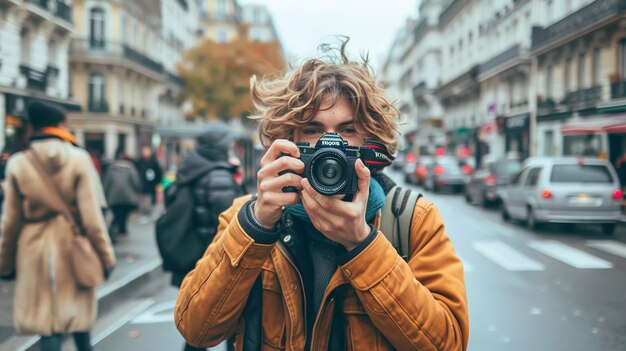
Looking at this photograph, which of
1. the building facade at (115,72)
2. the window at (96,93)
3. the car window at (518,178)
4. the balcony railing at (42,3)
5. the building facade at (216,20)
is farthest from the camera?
the building facade at (216,20)

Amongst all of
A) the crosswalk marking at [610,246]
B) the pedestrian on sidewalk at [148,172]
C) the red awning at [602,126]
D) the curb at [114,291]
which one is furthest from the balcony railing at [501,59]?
the curb at [114,291]

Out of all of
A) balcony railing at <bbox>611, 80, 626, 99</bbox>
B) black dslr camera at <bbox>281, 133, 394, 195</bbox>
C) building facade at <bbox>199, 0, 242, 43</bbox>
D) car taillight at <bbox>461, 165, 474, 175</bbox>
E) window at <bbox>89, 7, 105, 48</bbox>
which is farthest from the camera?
building facade at <bbox>199, 0, 242, 43</bbox>

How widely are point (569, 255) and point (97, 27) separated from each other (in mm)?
32220

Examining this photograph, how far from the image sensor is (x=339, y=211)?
5.24 feet

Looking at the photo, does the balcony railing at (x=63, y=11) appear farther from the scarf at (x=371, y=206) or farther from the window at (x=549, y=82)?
the scarf at (x=371, y=206)

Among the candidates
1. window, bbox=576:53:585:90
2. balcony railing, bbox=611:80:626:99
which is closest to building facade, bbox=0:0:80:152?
balcony railing, bbox=611:80:626:99

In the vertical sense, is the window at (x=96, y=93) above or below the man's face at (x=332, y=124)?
above

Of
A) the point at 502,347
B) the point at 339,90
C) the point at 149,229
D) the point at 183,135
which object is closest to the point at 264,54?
the point at 183,135

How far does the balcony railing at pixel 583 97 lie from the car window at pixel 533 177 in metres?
10.8

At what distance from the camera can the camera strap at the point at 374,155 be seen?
5.98 feet

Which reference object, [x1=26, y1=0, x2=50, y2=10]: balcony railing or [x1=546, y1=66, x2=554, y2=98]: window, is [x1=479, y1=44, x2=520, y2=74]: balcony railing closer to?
[x1=546, y1=66, x2=554, y2=98]: window

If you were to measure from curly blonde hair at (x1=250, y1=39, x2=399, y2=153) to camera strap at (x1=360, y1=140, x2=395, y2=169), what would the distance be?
3.5 inches

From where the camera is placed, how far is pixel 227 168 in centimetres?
400

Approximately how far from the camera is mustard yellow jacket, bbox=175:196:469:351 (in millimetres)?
1693
